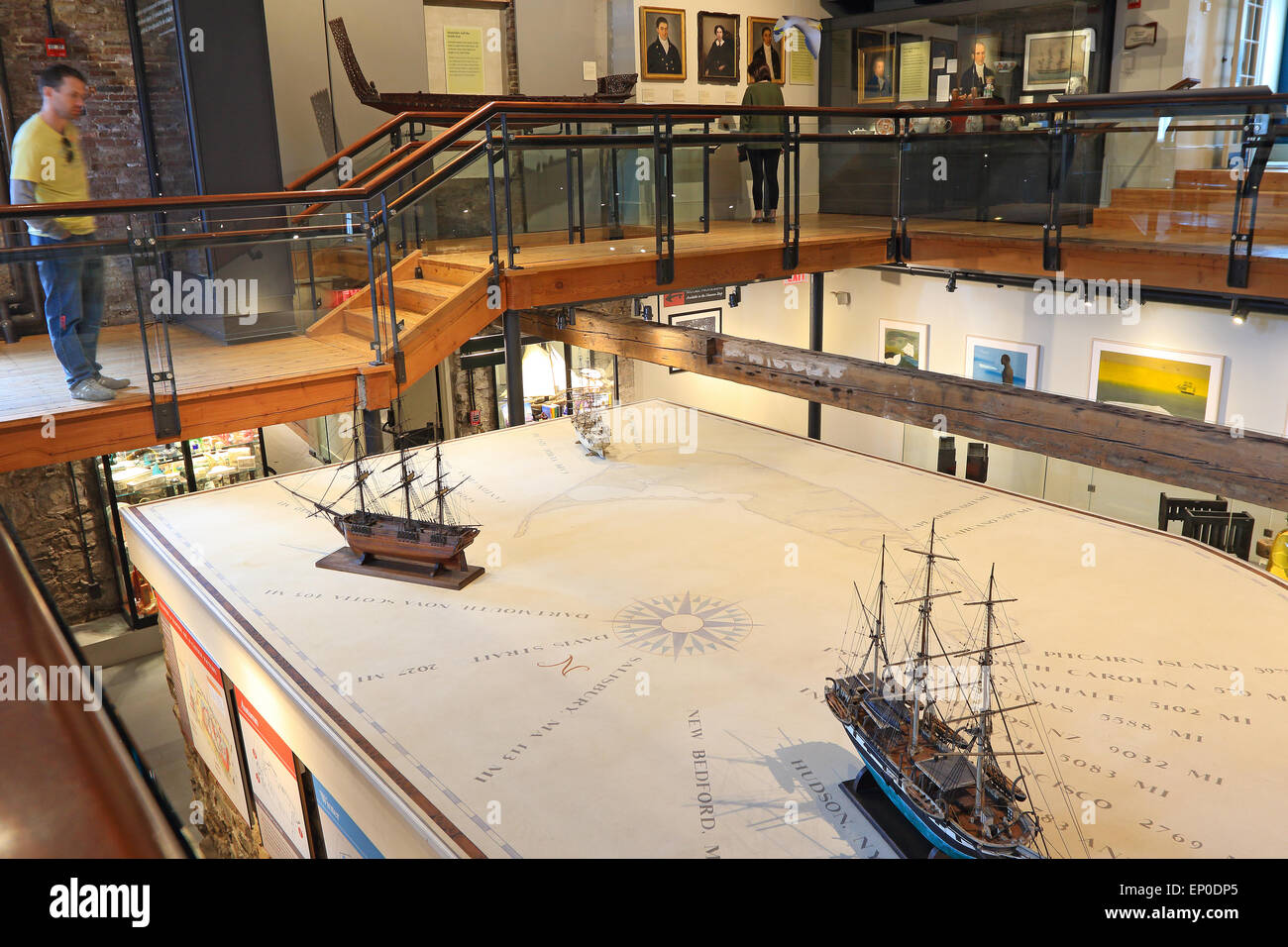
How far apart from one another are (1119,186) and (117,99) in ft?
25.8

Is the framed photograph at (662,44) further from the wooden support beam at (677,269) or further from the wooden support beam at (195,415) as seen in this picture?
the wooden support beam at (195,415)

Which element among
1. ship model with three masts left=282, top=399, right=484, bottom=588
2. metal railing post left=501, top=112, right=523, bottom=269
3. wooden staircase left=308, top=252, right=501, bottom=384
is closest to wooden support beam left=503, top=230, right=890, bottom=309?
metal railing post left=501, top=112, right=523, bottom=269

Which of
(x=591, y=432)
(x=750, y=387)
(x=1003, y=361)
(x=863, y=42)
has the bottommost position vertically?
(x=750, y=387)

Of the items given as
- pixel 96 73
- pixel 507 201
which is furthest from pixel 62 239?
pixel 96 73

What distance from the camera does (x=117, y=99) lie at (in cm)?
793

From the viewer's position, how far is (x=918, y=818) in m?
2.29

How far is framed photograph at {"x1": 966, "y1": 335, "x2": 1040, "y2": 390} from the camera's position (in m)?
10.1

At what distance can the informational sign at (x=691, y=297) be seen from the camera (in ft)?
39.4

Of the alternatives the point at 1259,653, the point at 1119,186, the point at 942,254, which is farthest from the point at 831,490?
the point at 942,254

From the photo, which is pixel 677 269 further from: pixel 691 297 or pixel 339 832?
pixel 339 832

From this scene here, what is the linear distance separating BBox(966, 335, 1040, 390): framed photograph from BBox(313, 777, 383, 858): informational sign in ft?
27.2

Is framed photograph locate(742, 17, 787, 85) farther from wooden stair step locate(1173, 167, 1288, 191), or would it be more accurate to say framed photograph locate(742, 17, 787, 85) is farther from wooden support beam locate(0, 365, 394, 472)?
wooden support beam locate(0, 365, 394, 472)

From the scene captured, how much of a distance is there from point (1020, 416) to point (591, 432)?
8.02 ft

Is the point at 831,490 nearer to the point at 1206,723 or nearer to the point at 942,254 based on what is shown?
the point at 1206,723
